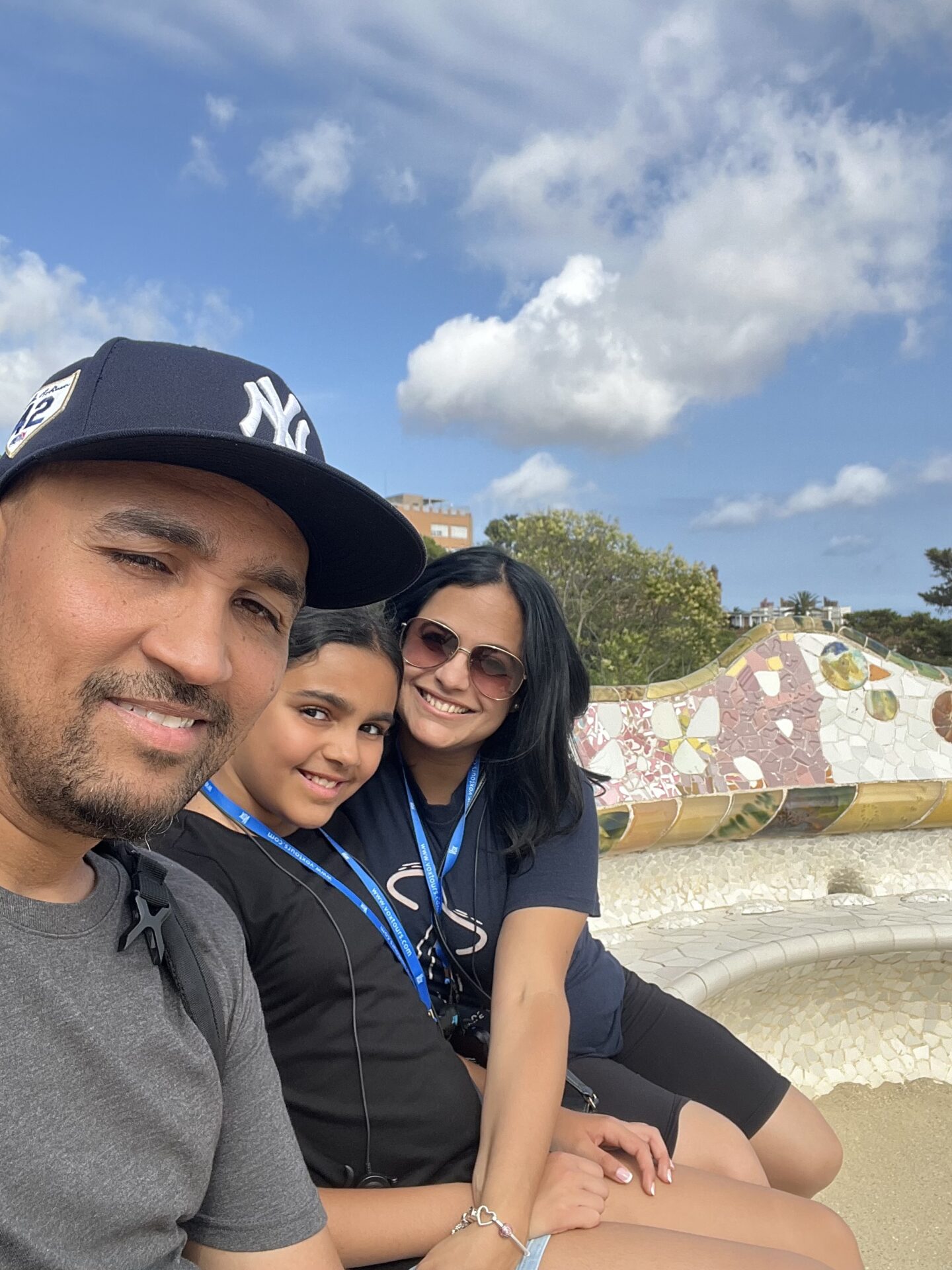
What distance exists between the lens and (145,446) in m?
0.97

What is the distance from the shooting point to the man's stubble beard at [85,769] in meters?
0.97

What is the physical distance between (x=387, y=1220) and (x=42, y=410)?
4.42ft

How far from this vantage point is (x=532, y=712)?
2.23 metres

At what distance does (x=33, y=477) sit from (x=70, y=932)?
496 mm

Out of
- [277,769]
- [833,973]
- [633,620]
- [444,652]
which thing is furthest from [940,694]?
[633,620]

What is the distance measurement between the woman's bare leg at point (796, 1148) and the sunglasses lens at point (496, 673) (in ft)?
4.17

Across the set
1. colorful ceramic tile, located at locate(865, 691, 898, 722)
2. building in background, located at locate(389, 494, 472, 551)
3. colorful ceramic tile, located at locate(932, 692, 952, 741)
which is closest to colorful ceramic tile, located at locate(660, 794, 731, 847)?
colorful ceramic tile, located at locate(865, 691, 898, 722)

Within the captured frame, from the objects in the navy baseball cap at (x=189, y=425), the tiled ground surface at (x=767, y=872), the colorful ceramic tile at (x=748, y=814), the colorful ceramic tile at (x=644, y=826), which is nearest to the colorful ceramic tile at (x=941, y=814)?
the tiled ground surface at (x=767, y=872)

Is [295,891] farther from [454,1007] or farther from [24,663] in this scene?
[24,663]

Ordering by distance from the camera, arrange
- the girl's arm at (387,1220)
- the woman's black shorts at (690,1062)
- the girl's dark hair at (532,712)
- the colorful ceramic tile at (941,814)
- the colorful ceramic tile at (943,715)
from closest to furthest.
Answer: the girl's arm at (387,1220) < the girl's dark hair at (532,712) < the woman's black shorts at (690,1062) < the colorful ceramic tile at (941,814) < the colorful ceramic tile at (943,715)

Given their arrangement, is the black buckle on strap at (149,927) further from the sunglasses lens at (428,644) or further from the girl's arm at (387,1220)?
the sunglasses lens at (428,644)

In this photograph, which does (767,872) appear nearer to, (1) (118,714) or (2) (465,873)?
(2) (465,873)

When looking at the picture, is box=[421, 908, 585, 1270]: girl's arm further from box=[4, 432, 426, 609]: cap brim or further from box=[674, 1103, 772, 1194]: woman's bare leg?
box=[4, 432, 426, 609]: cap brim

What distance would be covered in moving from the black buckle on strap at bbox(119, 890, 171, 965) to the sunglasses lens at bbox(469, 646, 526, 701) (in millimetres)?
1121
